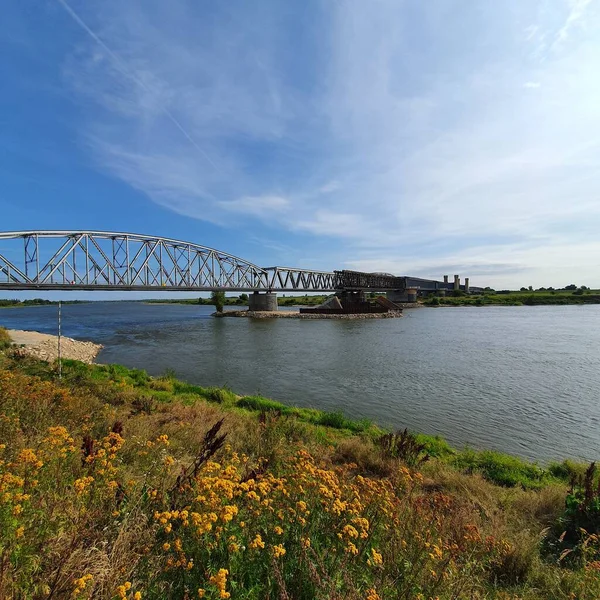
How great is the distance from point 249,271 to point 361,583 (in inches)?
3602

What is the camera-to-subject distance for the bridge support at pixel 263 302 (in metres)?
82.4

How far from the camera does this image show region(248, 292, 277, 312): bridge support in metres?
82.4

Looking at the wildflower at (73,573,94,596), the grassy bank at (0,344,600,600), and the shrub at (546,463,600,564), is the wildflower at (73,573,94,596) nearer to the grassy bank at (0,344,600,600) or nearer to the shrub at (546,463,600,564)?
the grassy bank at (0,344,600,600)

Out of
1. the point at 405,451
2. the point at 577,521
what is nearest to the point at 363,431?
the point at 405,451

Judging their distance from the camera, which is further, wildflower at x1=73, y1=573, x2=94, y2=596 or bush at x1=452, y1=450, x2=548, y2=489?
bush at x1=452, y1=450, x2=548, y2=489

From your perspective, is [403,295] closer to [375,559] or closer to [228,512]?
[375,559]

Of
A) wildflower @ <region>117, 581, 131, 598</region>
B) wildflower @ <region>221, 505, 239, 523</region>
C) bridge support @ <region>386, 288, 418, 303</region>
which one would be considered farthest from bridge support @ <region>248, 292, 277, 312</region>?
wildflower @ <region>117, 581, 131, 598</region>

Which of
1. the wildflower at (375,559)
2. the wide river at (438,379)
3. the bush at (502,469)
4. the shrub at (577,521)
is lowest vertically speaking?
the wide river at (438,379)

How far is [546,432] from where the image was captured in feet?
34.7

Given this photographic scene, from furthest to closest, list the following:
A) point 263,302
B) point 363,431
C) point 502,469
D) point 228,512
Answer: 1. point 263,302
2. point 363,431
3. point 502,469
4. point 228,512

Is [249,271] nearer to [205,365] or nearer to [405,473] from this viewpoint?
[205,365]

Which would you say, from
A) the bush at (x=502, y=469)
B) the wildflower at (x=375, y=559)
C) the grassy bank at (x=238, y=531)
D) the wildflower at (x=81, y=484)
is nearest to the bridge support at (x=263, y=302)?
the bush at (x=502, y=469)

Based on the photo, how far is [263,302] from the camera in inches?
3248

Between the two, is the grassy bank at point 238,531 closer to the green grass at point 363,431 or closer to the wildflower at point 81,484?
the wildflower at point 81,484
